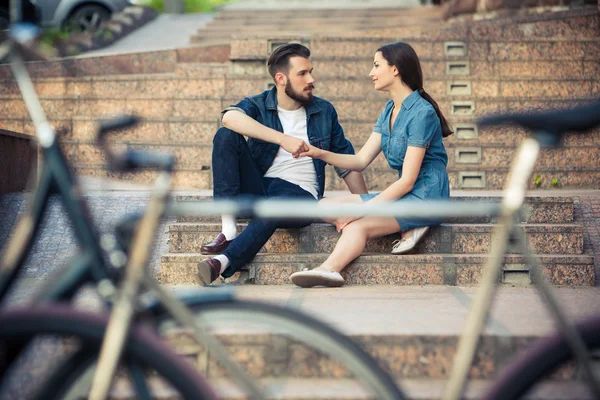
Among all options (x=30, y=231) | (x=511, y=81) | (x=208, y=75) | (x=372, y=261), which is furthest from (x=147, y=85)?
(x=30, y=231)

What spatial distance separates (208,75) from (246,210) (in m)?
5.93

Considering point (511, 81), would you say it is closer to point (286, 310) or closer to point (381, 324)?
point (381, 324)

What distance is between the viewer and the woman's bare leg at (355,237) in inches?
159

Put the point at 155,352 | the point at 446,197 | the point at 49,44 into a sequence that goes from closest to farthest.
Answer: the point at 155,352 < the point at 49,44 < the point at 446,197

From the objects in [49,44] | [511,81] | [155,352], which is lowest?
[155,352]

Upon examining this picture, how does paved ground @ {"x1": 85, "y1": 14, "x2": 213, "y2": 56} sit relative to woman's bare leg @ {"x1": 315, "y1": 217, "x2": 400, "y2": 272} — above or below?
above

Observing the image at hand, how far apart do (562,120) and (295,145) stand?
237 cm

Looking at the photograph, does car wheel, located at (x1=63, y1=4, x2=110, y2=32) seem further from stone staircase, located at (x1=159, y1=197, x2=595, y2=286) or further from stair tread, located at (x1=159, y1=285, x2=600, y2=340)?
stair tread, located at (x1=159, y1=285, x2=600, y2=340)

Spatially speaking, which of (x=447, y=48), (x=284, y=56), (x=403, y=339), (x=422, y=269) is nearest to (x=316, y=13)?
(x=447, y=48)

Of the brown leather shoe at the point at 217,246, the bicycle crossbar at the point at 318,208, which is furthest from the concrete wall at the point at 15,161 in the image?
the bicycle crossbar at the point at 318,208

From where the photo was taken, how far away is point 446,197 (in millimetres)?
4191

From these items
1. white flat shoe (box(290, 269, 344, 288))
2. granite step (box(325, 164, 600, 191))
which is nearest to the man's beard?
white flat shoe (box(290, 269, 344, 288))

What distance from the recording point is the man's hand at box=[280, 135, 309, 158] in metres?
3.96

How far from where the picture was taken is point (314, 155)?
13.2ft
